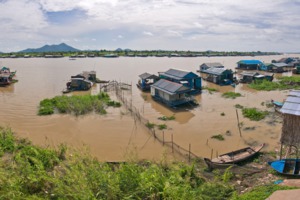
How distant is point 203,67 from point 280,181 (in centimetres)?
4144

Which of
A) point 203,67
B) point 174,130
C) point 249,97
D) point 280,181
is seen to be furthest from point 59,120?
point 203,67

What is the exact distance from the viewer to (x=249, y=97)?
28.0 meters

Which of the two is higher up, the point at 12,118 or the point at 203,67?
the point at 203,67

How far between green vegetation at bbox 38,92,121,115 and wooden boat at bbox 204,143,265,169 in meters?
12.4

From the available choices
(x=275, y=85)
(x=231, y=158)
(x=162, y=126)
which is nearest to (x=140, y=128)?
(x=162, y=126)

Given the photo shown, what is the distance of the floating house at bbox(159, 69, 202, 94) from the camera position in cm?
2929

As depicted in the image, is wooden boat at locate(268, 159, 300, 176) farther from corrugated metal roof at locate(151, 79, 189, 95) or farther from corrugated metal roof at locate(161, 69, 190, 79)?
corrugated metal roof at locate(161, 69, 190, 79)

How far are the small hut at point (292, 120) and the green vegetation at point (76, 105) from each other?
1476 centimetres

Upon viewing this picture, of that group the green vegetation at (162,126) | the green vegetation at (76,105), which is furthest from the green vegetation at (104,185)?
the green vegetation at (76,105)

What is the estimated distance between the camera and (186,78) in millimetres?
29391

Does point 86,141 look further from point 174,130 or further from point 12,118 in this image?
point 12,118

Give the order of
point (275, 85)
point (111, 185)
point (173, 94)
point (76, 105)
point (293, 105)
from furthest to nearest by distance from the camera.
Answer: point (275, 85) < point (173, 94) < point (76, 105) < point (293, 105) < point (111, 185)

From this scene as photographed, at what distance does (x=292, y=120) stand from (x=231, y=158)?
11.4 ft

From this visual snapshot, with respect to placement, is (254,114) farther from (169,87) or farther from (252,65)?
(252,65)
